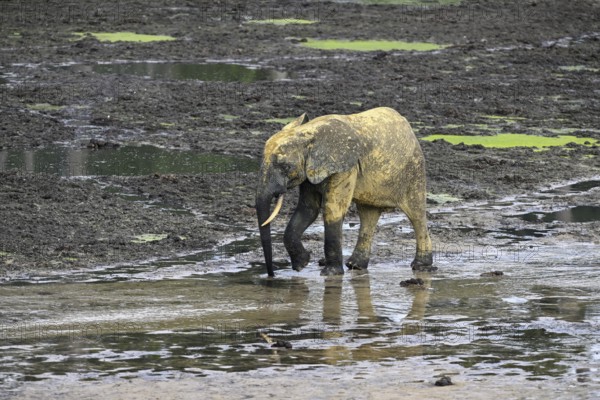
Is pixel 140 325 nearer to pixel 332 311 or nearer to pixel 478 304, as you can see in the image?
pixel 332 311

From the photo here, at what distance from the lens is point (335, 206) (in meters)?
12.6

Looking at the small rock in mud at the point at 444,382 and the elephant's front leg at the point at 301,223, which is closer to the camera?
the small rock in mud at the point at 444,382

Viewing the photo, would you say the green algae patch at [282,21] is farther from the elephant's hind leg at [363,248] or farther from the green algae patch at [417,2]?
the elephant's hind leg at [363,248]

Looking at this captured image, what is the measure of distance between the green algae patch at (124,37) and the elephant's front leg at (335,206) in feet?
57.6

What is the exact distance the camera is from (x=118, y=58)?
90.3 ft

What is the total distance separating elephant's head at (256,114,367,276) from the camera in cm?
1229

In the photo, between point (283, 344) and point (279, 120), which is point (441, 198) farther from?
point (283, 344)

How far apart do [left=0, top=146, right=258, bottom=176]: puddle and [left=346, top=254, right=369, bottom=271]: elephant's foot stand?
4.87 metres

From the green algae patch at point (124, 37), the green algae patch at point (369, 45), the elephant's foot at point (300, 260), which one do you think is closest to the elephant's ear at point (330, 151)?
the elephant's foot at point (300, 260)

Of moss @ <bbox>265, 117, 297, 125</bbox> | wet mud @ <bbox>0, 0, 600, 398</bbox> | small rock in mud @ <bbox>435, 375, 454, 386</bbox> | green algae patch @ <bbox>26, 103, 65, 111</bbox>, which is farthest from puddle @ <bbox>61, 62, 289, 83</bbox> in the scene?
small rock in mud @ <bbox>435, 375, 454, 386</bbox>

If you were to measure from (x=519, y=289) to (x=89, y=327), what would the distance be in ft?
12.7

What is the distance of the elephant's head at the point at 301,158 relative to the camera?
1229cm

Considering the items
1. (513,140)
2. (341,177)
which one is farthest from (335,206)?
(513,140)

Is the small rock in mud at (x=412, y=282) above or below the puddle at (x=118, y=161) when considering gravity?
Answer: below
